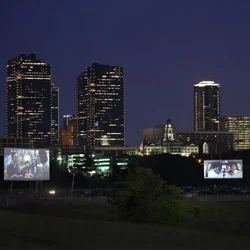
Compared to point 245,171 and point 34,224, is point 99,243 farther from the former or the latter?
point 245,171

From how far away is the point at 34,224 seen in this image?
38.5 metres

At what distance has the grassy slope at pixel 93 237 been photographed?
99.4ft

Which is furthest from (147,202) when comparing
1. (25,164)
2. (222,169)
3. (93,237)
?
(222,169)

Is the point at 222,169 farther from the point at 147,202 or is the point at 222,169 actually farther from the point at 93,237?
the point at 93,237

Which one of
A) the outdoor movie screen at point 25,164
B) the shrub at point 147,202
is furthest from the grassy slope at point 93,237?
the outdoor movie screen at point 25,164

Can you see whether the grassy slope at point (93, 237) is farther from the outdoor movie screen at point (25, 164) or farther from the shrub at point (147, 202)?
the outdoor movie screen at point (25, 164)

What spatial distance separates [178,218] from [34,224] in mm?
17456

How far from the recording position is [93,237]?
33.6 meters

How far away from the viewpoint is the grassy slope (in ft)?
99.4

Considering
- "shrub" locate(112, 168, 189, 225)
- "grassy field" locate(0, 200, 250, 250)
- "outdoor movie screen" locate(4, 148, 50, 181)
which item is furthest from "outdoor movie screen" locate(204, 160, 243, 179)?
"grassy field" locate(0, 200, 250, 250)

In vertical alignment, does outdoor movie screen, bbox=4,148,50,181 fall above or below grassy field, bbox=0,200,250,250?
above

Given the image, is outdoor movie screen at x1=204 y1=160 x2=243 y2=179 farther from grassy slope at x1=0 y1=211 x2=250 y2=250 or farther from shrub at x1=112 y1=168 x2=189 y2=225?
grassy slope at x1=0 y1=211 x2=250 y2=250

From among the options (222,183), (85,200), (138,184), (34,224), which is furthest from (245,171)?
(34,224)

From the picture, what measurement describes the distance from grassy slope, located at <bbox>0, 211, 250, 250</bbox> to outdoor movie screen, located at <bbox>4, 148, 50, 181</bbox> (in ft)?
119
